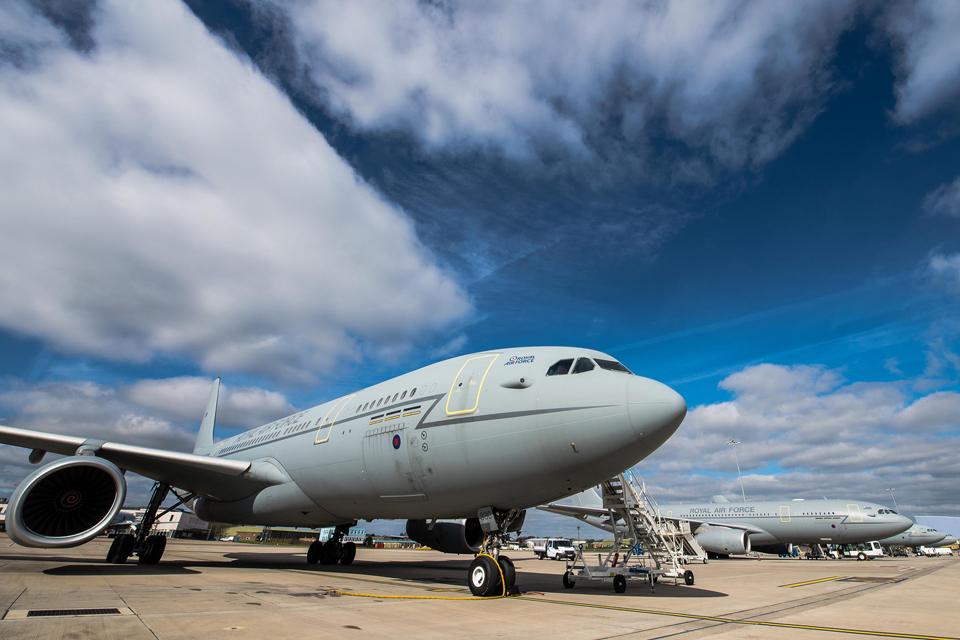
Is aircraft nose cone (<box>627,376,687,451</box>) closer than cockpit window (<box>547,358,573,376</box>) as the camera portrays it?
Yes

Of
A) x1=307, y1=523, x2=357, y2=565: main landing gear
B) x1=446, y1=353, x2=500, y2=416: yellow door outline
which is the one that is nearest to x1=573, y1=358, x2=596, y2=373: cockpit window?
x1=446, y1=353, x2=500, y2=416: yellow door outline

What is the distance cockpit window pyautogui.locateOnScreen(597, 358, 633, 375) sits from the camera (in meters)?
10.0

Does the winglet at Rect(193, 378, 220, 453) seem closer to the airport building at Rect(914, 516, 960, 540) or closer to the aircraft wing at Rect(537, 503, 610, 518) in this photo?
the aircraft wing at Rect(537, 503, 610, 518)

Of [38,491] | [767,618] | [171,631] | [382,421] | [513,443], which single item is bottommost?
[171,631]

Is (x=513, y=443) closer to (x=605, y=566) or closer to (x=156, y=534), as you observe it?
(x=605, y=566)

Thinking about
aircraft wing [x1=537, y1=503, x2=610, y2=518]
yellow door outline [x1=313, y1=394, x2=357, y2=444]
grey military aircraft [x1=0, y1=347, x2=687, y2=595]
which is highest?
aircraft wing [x1=537, y1=503, x2=610, y2=518]

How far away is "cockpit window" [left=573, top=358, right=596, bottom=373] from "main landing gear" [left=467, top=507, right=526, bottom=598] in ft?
11.6

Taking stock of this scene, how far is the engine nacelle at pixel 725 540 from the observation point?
33.5 meters

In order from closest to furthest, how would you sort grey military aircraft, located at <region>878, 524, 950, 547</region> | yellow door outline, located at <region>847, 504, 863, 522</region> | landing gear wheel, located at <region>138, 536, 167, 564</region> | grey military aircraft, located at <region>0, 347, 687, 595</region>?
grey military aircraft, located at <region>0, 347, 687, 595</region> < landing gear wheel, located at <region>138, 536, 167, 564</region> < yellow door outline, located at <region>847, 504, 863, 522</region> < grey military aircraft, located at <region>878, 524, 950, 547</region>

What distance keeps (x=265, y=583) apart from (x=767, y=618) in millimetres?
10699

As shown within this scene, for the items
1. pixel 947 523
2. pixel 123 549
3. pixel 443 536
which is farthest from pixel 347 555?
pixel 947 523

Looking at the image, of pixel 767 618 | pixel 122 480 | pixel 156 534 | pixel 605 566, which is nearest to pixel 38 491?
pixel 122 480

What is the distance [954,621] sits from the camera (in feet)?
27.3

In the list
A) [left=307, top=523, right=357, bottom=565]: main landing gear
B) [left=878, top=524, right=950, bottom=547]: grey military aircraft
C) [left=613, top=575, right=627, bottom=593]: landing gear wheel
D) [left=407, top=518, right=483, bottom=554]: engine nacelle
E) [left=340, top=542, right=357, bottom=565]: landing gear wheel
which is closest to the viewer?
[left=613, top=575, right=627, bottom=593]: landing gear wheel
